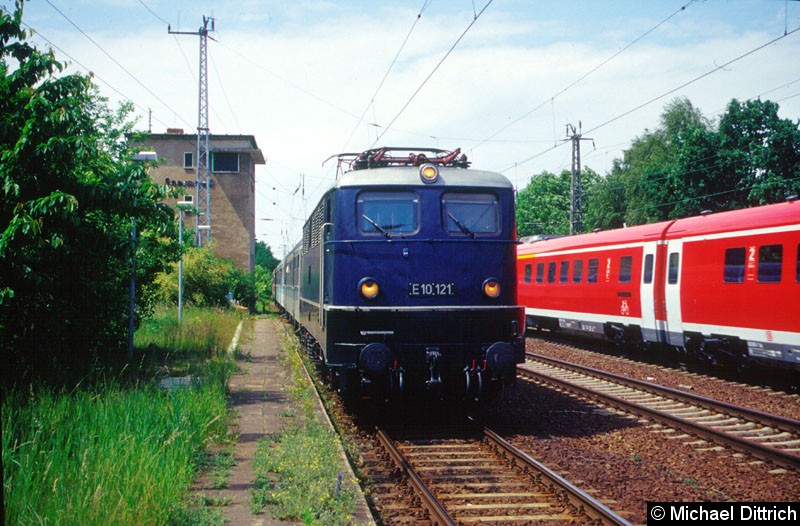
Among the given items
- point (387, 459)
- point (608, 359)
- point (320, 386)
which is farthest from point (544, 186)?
point (387, 459)

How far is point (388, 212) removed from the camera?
945 centimetres

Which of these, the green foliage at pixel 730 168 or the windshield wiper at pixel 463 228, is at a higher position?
the green foliage at pixel 730 168

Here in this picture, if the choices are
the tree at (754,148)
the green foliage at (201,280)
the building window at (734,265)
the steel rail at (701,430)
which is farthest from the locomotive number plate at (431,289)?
the tree at (754,148)

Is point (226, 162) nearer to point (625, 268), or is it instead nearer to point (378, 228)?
point (625, 268)

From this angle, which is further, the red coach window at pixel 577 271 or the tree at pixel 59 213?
the red coach window at pixel 577 271

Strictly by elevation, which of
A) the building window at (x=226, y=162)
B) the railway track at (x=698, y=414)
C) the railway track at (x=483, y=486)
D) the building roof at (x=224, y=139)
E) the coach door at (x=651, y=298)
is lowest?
the railway track at (x=483, y=486)

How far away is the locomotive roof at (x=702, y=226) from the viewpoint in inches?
486

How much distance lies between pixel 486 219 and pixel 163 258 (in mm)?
8860

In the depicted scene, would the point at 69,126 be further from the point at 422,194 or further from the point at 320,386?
the point at 320,386

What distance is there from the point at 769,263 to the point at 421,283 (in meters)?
6.68

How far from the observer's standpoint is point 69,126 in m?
9.10

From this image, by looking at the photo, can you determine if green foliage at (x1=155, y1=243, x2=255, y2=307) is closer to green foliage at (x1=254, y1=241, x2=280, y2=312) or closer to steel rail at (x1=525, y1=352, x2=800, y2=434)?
green foliage at (x1=254, y1=241, x2=280, y2=312)

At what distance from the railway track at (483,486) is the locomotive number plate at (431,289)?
174 centimetres

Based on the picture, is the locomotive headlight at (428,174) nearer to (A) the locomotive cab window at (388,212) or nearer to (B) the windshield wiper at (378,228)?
(A) the locomotive cab window at (388,212)
